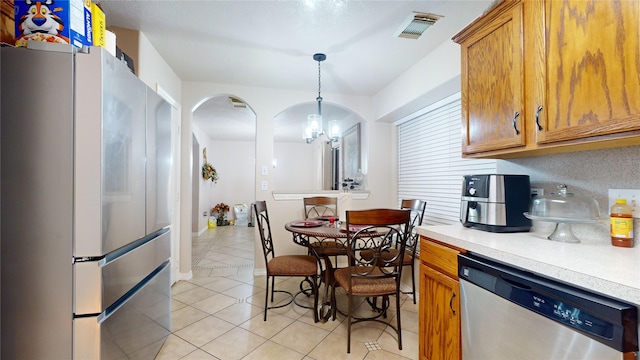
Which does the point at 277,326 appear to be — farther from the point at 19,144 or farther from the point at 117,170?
the point at 19,144

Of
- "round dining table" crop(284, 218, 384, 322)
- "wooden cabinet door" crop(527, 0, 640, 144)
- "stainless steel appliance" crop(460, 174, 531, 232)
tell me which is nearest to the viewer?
"wooden cabinet door" crop(527, 0, 640, 144)

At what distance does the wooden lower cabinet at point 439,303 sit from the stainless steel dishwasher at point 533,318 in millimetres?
67

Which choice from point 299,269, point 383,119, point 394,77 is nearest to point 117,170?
point 299,269

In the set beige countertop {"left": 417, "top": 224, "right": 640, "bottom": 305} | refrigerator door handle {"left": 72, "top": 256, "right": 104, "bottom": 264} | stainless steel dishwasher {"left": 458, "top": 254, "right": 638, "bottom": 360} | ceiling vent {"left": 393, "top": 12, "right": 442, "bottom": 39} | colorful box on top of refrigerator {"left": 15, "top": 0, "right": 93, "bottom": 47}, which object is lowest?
stainless steel dishwasher {"left": 458, "top": 254, "right": 638, "bottom": 360}

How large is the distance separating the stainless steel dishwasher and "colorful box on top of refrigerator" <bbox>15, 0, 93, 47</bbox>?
6.77 ft

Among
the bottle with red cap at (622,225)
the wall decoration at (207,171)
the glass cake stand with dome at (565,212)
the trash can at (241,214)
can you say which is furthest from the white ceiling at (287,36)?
the trash can at (241,214)

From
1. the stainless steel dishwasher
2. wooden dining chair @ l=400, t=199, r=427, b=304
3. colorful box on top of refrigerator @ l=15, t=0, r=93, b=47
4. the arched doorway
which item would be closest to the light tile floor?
wooden dining chair @ l=400, t=199, r=427, b=304

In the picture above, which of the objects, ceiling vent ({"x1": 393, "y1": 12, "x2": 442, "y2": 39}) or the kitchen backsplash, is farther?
ceiling vent ({"x1": 393, "y1": 12, "x2": 442, "y2": 39})

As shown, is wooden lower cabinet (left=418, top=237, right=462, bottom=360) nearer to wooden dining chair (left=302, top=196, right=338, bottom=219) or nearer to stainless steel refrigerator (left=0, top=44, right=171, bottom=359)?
stainless steel refrigerator (left=0, top=44, right=171, bottom=359)

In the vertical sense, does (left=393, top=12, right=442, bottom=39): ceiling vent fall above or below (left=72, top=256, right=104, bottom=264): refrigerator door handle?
above

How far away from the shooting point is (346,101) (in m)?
3.82

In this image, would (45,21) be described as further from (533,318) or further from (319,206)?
(319,206)

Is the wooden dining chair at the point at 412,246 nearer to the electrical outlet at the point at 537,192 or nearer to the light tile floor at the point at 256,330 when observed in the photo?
the light tile floor at the point at 256,330

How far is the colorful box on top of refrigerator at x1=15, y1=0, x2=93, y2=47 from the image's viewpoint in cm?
119
